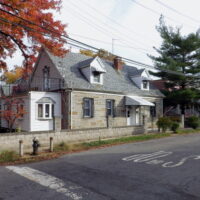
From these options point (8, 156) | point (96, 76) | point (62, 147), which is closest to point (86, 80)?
point (96, 76)

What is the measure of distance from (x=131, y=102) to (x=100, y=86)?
3711mm

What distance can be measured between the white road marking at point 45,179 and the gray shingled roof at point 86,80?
10744 millimetres

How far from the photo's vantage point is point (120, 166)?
8633 millimetres

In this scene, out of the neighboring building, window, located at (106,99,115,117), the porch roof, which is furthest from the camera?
the porch roof

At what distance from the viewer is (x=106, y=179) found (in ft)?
22.5

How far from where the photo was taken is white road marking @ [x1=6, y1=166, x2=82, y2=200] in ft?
18.9

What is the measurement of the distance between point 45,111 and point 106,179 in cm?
1292

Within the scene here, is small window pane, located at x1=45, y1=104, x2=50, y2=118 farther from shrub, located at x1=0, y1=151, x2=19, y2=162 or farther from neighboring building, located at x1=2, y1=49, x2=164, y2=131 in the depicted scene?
shrub, located at x1=0, y1=151, x2=19, y2=162

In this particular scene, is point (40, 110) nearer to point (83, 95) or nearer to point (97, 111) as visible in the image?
point (83, 95)

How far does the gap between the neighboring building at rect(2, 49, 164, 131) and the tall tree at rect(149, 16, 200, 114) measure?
301 centimetres

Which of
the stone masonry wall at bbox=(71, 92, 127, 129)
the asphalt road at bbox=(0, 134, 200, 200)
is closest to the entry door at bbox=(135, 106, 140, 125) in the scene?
the stone masonry wall at bbox=(71, 92, 127, 129)

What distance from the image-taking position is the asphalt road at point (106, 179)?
5520 millimetres

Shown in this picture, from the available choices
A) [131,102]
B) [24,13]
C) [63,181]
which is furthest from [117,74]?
[63,181]

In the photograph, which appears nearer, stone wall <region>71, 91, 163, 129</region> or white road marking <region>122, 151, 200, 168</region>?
white road marking <region>122, 151, 200, 168</region>
